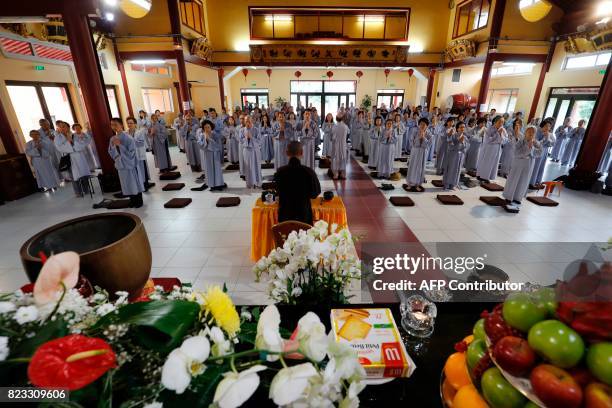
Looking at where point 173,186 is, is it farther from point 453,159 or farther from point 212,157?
point 453,159

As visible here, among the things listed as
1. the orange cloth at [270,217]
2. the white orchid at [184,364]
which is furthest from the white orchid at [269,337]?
the orange cloth at [270,217]

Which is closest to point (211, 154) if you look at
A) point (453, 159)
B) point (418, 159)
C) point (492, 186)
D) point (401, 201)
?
point (401, 201)

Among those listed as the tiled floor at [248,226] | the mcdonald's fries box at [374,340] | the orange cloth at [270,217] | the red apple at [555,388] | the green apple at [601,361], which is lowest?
the tiled floor at [248,226]

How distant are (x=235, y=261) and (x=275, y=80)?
15990mm

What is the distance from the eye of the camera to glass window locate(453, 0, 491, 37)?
11477 millimetres

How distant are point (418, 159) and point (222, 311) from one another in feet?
22.5

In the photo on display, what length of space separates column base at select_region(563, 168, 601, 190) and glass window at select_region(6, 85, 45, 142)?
13.5 m

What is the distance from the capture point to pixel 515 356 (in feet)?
2.52

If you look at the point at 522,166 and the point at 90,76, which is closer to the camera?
the point at 522,166

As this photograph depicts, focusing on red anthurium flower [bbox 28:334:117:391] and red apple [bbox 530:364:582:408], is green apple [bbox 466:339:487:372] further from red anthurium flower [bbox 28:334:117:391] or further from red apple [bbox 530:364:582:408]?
red anthurium flower [bbox 28:334:117:391]

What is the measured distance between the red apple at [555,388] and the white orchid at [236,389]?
68 cm

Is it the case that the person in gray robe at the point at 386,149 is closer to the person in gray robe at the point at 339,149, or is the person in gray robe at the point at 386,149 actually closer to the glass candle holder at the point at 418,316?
the person in gray robe at the point at 339,149

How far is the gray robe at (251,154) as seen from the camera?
684cm

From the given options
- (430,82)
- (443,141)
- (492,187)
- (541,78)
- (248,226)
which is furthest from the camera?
(430,82)
